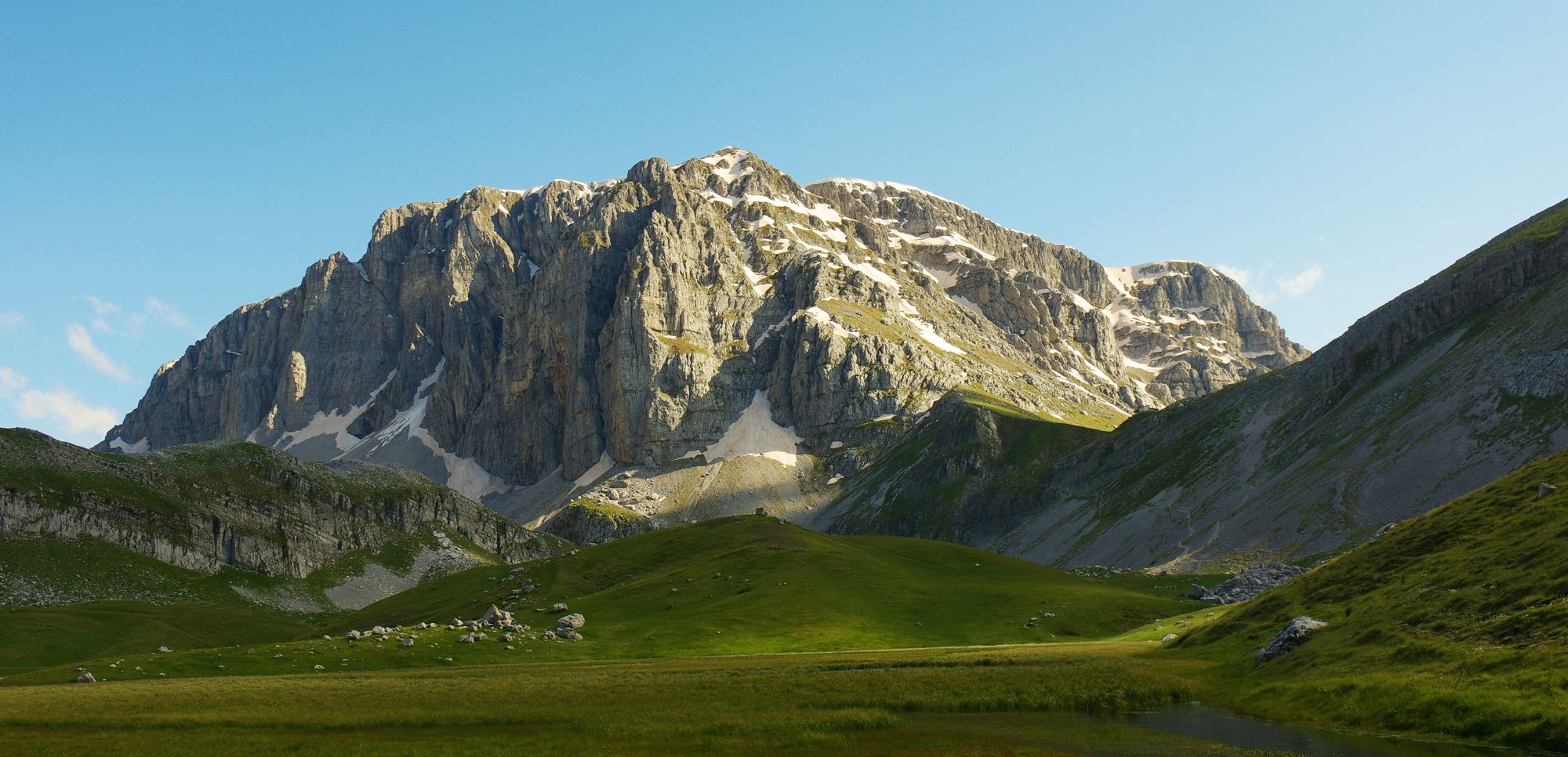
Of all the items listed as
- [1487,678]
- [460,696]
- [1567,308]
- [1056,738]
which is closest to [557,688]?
[460,696]

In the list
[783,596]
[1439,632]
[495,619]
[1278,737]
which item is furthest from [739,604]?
[1278,737]

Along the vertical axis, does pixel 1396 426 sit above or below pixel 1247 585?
above

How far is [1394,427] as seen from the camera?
155 meters

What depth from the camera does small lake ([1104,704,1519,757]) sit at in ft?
111

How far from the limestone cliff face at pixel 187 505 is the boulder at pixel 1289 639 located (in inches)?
6474

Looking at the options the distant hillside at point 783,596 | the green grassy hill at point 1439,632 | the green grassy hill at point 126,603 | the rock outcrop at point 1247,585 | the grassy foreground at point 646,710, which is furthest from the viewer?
the green grassy hill at point 126,603

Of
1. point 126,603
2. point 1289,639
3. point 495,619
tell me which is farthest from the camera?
point 126,603

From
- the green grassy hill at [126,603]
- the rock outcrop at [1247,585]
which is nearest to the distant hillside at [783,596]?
the rock outcrop at [1247,585]

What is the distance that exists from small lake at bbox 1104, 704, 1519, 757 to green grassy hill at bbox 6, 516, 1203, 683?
163 feet

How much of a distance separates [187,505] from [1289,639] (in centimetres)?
17573

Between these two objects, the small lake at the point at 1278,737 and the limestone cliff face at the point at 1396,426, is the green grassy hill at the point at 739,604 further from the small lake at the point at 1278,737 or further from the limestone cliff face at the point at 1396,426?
A: the small lake at the point at 1278,737

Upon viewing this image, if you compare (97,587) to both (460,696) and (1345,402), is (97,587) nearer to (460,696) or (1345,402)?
(460,696)

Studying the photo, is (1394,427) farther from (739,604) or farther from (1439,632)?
(1439,632)

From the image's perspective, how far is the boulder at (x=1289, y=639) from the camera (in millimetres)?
52094
